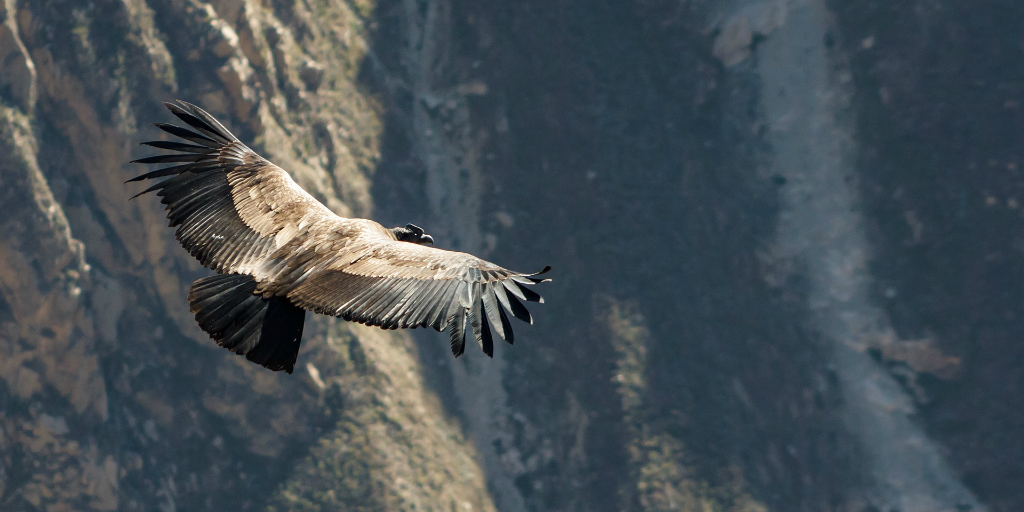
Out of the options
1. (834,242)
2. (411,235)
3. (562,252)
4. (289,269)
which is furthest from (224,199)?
(834,242)

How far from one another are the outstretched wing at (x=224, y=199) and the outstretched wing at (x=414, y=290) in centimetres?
146

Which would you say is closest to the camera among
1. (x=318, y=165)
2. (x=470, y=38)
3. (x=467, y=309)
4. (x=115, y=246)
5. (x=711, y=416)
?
(x=467, y=309)

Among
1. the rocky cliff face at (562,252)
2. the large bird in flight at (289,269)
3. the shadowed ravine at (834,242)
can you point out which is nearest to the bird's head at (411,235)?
the large bird in flight at (289,269)

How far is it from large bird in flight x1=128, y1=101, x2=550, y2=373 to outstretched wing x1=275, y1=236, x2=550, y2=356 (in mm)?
17

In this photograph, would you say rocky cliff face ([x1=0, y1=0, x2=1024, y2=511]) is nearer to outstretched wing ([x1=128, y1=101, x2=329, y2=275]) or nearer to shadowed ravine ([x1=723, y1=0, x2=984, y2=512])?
shadowed ravine ([x1=723, y1=0, x2=984, y2=512])

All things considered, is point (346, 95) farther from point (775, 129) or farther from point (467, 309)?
point (467, 309)

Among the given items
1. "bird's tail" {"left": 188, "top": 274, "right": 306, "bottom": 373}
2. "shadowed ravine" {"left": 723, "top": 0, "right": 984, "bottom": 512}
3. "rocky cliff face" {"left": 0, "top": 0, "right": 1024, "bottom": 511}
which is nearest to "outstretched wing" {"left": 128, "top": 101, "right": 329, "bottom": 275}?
"bird's tail" {"left": 188, "top": 274, "right": 306, "bottom": 373}

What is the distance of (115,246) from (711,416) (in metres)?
44.4

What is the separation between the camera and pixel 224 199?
1554cm

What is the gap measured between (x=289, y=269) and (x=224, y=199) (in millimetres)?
2915

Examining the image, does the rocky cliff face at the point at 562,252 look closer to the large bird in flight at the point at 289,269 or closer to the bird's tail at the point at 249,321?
the large bird in flight at the point at 289,269

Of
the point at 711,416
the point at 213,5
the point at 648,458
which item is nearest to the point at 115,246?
the point at 213,5

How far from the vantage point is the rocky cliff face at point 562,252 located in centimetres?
5525

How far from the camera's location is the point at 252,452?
58.5m
